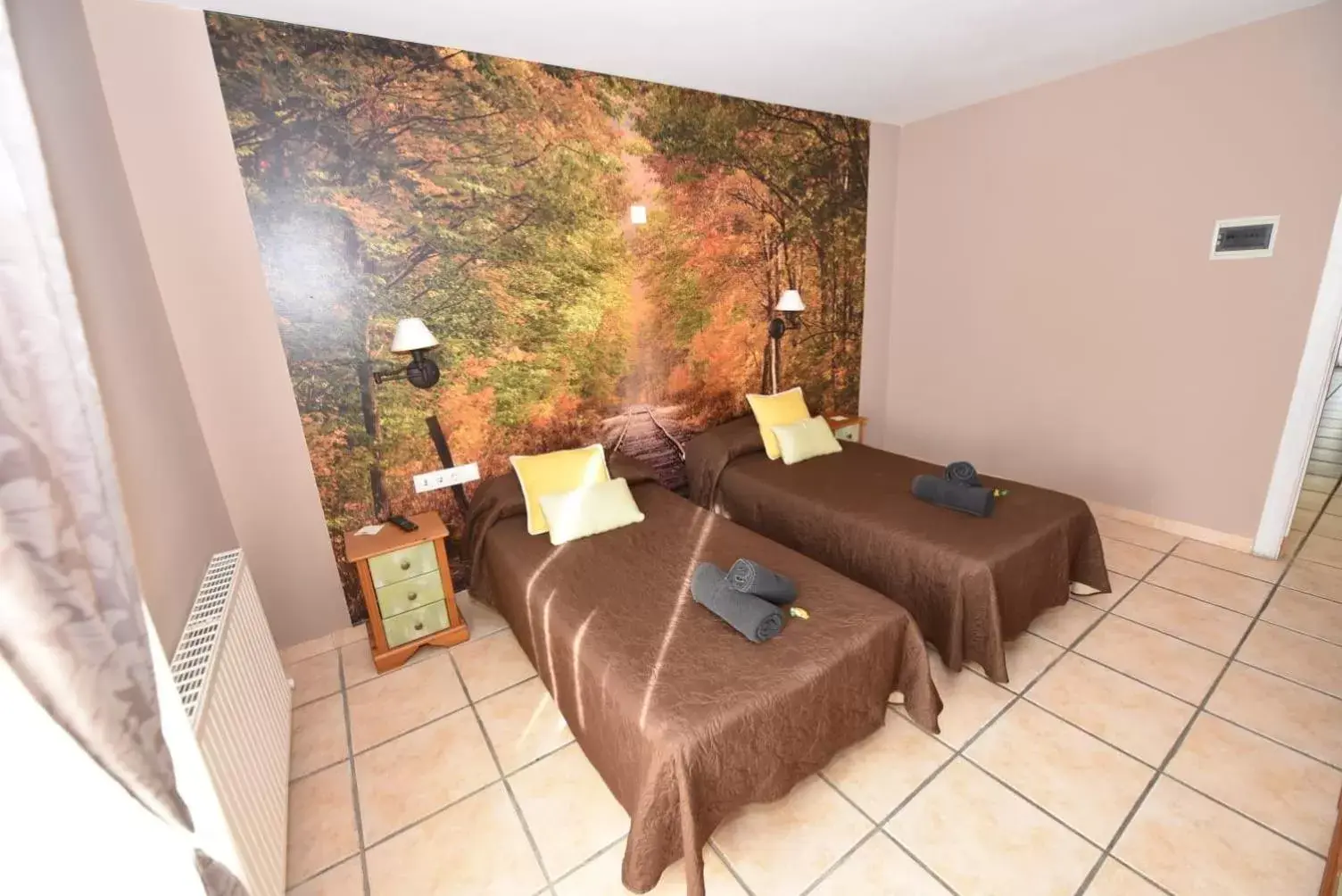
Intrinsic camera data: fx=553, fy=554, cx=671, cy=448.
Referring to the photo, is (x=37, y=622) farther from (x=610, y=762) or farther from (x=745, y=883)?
(x=745, y=883)

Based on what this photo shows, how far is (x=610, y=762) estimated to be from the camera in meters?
1.76

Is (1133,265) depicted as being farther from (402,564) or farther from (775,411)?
(402,564)

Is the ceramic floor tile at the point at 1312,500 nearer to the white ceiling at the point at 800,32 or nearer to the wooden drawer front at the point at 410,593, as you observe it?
the white ceiling at the point at 800,32

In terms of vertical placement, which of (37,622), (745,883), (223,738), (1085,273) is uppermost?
(1085,273)

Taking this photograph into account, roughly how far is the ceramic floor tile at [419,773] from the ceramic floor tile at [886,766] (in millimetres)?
1271

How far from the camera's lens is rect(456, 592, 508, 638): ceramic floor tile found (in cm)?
288

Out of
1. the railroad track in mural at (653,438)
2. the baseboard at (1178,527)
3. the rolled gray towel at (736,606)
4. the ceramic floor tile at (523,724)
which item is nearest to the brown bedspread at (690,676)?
the rolled gray towel at (736,606)

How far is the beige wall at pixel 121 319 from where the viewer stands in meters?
1.48

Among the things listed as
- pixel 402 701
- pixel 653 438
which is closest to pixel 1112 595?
pixel 653 438

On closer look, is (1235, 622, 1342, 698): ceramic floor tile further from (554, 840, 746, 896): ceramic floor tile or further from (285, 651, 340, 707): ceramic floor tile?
(285, 651, 340, 707): ceramic floor tile

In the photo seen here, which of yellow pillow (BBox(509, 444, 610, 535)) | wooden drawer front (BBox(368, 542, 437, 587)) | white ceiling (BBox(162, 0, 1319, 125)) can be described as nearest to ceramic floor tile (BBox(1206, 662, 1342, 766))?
yellow pillow (BBox(509, 444, 610, 535))

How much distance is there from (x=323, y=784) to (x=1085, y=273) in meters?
4.72

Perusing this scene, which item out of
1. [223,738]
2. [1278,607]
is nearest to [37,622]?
[223,738]

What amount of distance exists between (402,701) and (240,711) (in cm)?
88
